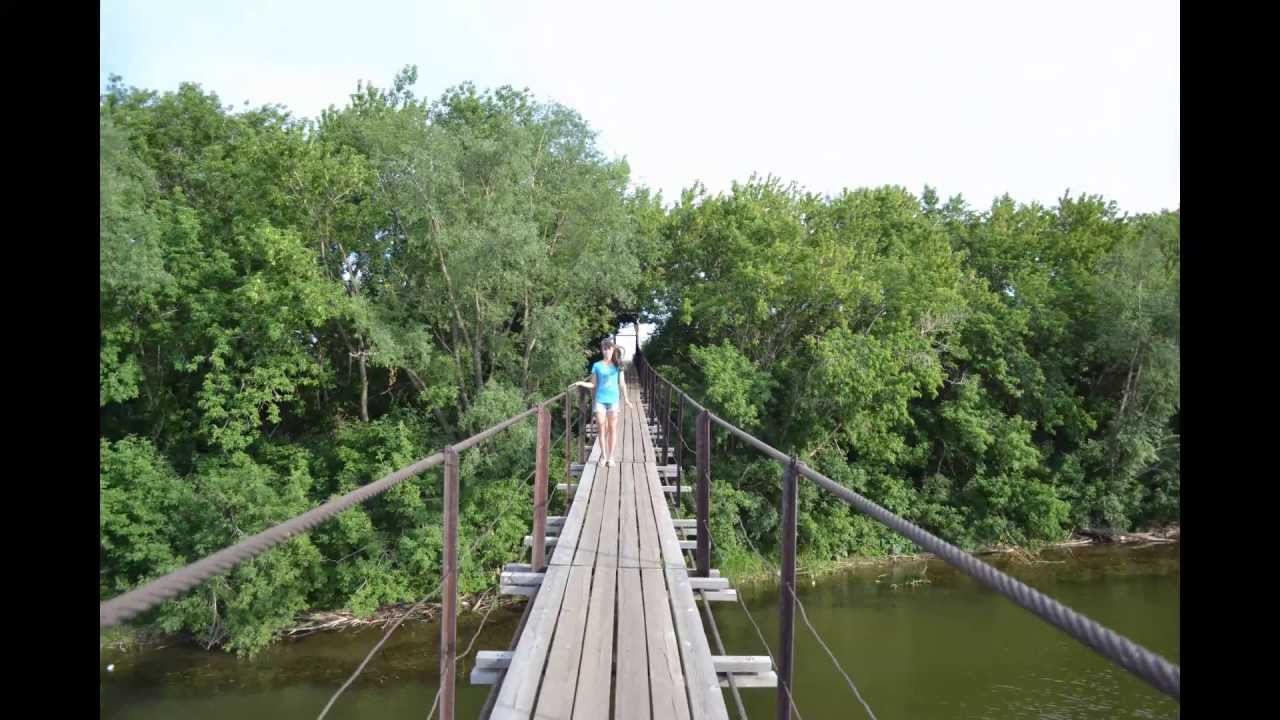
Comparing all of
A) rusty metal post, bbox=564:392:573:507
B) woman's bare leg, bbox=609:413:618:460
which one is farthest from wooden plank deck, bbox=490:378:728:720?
woman's bare leg, bbox=609:413:618:460

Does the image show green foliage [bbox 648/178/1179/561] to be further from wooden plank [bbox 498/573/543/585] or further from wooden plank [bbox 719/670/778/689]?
wooden plank [bbox 719/670/778/689]

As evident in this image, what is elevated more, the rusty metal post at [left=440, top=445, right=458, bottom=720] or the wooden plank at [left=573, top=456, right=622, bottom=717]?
the rusty metal post at [left=440, top=445, right=458, bottom=720]

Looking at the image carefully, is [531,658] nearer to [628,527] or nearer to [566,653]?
[566,653]

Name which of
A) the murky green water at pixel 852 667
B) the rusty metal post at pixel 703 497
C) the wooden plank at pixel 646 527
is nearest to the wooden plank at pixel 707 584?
the wooden plank at pixel 646 527

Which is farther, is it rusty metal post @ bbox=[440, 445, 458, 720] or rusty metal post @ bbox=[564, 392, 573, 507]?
rusty metal post @ bbox=[564, 392, 573, 507]

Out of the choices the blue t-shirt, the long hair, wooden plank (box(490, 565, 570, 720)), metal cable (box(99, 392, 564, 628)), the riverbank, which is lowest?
the riverbank

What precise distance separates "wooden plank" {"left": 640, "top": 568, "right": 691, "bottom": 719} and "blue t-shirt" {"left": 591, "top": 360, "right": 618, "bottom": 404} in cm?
317

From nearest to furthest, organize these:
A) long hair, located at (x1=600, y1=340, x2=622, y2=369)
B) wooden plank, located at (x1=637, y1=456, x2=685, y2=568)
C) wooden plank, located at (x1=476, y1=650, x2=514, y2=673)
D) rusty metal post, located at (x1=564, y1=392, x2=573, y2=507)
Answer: wooden plank, located at (x1=476, y1=650, x2=514, y2=673)
wooden plank, located at (x1=637, y1=456, x2=685, y2=568)
long hair, located at (x1=600, y1=340, x2=622, y2=369)
rusty metal post, located at (x1=564, y1=392, x2=573, y2=507)

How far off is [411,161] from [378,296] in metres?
3.35

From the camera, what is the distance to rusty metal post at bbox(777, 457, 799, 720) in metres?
2.10

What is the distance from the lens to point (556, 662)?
260cm

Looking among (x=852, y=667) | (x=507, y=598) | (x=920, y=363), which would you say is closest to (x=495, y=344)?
(x=507, y=598)
